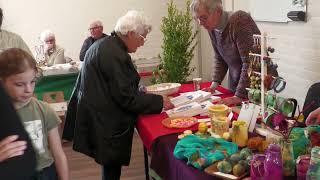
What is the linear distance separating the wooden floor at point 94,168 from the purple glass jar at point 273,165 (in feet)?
7.69

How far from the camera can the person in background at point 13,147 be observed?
3.12ft

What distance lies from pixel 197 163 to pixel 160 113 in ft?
2.90

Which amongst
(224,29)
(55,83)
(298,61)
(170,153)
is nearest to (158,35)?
(55,83)

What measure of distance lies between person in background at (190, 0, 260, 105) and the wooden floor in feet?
4.31

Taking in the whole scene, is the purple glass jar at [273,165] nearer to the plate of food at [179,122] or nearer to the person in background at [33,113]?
the plate of food at [179,122]

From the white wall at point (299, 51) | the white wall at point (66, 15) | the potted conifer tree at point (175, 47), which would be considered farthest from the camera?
the white wall at point (66, 15)

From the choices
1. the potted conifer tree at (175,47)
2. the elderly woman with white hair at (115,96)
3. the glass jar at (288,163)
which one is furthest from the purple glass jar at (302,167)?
the potted conifer tree at (175,47)

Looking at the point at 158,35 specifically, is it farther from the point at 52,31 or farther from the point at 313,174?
the point at 313,174

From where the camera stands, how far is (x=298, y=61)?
122 inches

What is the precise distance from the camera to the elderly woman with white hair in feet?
Result: 7.12

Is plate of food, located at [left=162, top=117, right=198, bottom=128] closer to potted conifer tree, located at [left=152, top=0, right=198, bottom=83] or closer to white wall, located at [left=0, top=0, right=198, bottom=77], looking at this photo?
potted conifer tree, located at [left=152, top=0, right=198, bottom=83]

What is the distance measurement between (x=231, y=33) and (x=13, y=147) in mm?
1705

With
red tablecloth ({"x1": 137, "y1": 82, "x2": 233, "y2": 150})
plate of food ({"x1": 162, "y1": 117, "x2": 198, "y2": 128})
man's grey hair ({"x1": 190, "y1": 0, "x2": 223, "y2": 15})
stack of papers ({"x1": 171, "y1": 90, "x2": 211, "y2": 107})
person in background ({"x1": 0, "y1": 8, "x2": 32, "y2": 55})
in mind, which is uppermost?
man's grey hair ({"x1": 190, "y1": 0, "x2": 223, "y2": 15})

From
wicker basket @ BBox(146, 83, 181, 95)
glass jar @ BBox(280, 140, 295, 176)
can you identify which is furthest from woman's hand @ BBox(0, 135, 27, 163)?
wicker basket @ BBox(146, 83, 181, 95)
